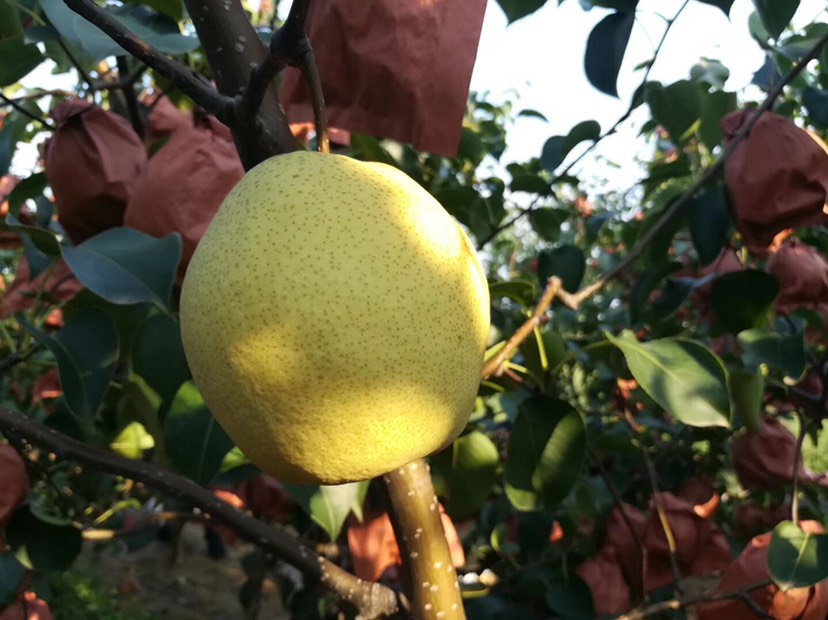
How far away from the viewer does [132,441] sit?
107cm

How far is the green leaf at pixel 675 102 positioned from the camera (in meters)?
1.12

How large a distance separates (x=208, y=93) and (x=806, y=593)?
2.76 feet

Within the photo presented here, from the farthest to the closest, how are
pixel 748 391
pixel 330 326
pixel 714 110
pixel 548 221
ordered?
pixel 548 221, pixel 714 110, pixel 748 391, pixel 330 326

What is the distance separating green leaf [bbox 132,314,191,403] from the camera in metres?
0.75

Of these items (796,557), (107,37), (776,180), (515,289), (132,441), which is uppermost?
(107,37)

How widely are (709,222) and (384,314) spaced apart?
739mm

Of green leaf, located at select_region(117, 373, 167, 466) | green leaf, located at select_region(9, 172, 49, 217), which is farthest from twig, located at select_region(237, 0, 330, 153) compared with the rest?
green leaf, located at select_region(9, 172, 49, 217)

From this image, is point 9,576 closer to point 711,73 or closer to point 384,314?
point 384,314

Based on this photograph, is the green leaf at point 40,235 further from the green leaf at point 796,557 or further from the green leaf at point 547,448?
the green leaf at point 796,557

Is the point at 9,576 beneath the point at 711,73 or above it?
beneath

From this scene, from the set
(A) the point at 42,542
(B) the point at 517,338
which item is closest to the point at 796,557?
(B) the point at 517,338

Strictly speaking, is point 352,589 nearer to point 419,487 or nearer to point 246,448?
point 419,487

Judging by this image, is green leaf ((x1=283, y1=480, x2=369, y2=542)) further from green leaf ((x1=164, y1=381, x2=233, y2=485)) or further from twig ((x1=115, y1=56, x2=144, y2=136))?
twig ((x1=115, y1=56, x2=144, y2=136))

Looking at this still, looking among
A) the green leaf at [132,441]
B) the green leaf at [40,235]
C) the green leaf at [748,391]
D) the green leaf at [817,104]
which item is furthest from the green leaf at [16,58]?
the green leaf at [817,104]
